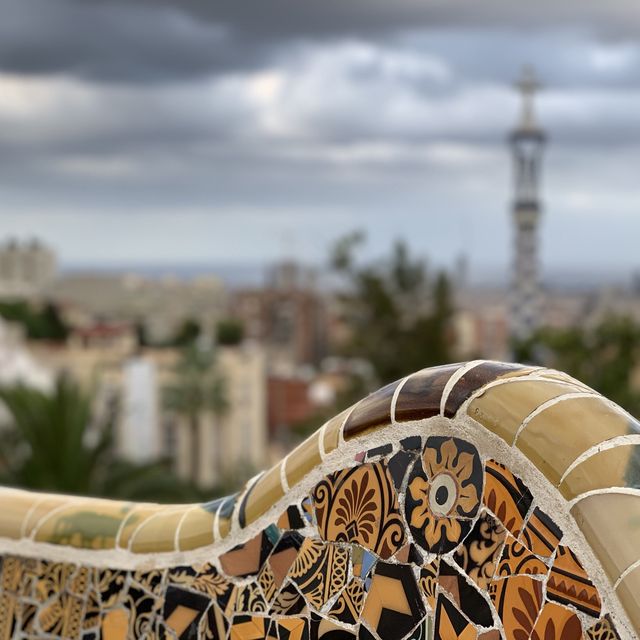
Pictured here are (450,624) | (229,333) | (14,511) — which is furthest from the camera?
(229,333)

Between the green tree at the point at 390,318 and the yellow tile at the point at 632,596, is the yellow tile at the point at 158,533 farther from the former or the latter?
the green tree at the point at 390,318

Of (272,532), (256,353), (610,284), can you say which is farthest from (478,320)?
(272,532)

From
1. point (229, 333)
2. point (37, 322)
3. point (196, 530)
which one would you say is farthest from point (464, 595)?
point (229, 333)

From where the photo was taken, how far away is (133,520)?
1630 mm

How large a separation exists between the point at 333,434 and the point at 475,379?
0.78 feet

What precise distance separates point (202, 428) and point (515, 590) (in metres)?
22.9

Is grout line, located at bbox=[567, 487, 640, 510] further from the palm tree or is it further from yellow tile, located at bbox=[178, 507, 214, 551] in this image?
the palm tree

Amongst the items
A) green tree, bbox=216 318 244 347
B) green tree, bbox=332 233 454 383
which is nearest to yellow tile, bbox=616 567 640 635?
green tree, bbox=332 233 454 383

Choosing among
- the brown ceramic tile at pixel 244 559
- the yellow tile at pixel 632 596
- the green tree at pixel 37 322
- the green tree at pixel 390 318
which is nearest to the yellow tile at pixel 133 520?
the brown ceramic tile at pixel 244 559

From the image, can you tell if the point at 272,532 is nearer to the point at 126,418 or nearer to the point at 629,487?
the point at 629,487

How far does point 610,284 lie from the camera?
5262 cm

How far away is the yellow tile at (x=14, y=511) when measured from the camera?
1.76 meters

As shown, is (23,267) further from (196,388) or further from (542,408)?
(542,408)

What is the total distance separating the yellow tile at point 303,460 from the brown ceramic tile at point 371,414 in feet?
0.21
